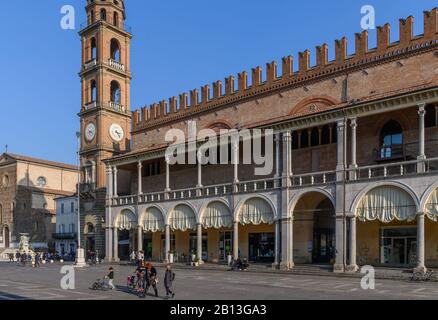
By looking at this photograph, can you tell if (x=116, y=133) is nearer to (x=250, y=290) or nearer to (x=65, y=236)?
(x=65, y=236)

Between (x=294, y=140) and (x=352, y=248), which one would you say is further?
A: (x=294, y=140)

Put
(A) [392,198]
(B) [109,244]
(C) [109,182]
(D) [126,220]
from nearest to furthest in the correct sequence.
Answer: (A) [392,198], (D) [126,220], (B) [109,244], (C) [109,182]


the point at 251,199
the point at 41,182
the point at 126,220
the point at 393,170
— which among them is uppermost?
the point at 393,170

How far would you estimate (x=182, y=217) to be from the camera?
38.3 metres

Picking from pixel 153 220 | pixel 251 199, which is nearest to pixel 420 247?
pixel 251 199

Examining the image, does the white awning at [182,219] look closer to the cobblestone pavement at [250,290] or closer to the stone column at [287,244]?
the stone column at [287,244]

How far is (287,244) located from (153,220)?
47.6 ft

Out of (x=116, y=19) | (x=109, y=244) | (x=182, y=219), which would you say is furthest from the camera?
(x=116, y=19)

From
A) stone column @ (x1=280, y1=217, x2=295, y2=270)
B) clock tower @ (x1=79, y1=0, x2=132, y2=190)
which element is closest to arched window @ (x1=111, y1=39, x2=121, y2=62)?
clock tower @ (x1=79, y1=0, x2=132, y2=190)

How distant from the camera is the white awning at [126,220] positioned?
42.7 metres

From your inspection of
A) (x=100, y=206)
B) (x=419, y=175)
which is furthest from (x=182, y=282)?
(x=100, y=206)

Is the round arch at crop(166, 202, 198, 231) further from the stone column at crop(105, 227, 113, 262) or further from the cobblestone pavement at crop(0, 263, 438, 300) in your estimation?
the cobblestone pavement at crop(0, 263, 438, 300)

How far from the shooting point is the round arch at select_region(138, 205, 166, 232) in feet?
131
